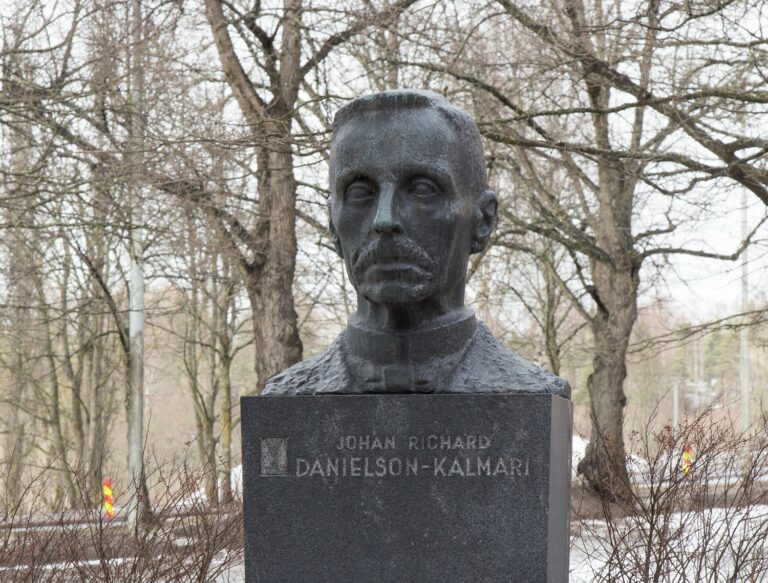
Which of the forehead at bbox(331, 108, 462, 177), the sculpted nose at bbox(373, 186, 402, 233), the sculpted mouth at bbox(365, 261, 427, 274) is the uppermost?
the forehead at bbox(331, 108, 462, 177)

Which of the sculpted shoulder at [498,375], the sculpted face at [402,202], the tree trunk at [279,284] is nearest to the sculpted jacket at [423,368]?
the sculpted shoulder at [498,375]

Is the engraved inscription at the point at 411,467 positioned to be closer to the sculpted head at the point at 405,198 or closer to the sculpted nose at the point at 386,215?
the sculpted head at the point at 405,198

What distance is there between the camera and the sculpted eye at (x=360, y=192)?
4.26 m

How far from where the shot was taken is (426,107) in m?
4.27

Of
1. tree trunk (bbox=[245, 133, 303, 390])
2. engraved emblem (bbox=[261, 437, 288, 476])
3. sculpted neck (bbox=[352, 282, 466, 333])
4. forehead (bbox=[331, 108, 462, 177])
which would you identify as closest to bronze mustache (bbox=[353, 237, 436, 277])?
sculpted neck (bbox=[352, 282, 466, 333])

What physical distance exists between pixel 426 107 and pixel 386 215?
0.54 metres

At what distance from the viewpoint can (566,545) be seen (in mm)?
4598

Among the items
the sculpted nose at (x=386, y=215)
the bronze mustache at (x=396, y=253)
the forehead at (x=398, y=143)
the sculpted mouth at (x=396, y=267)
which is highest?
the forehead at (x=398, y=143)

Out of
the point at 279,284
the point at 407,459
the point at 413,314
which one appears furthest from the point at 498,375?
the point at 279,284

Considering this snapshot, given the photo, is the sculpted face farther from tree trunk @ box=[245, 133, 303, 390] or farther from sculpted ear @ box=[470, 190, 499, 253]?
tree trunk @ box=[245, 133, 303, 390]

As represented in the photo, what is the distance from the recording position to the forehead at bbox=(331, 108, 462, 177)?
4.17 metres

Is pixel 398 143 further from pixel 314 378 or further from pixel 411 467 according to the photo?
pixel 411 467

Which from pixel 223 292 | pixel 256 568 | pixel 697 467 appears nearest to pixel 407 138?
pixel 256 568

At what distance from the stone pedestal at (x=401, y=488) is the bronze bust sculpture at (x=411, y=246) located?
276 millimetres
